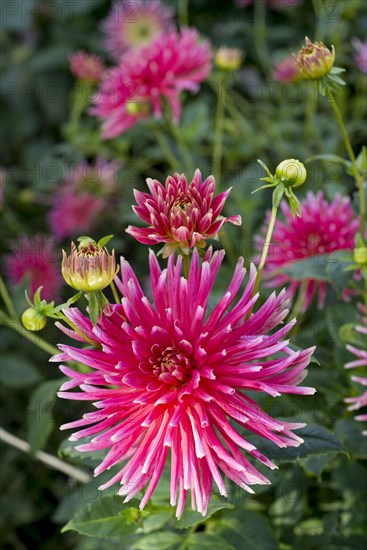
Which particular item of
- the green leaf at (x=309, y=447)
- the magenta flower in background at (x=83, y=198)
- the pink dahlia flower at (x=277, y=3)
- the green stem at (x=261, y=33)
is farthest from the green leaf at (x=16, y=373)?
the pink dahlia flower at (x=277, y=3)

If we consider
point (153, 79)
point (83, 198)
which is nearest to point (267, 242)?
point (153, 79)

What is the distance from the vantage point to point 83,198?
1.79m

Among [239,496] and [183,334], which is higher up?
[183,334]

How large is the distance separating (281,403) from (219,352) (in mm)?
335

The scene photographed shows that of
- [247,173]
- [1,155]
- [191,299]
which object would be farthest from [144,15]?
[191,299]

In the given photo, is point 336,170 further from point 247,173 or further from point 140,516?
point 140,516

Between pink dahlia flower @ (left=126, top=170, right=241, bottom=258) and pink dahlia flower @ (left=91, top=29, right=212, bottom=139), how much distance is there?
1.87ft

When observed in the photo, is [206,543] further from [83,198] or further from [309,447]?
[83,198]

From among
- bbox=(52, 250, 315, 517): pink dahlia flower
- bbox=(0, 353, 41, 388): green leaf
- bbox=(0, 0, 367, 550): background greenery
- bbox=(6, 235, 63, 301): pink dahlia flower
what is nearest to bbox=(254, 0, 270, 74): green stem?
bbox=(0, 0, 367, 550): background greenery

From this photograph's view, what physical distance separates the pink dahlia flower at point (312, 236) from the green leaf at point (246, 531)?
291 mm

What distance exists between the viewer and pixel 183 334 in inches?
27.9

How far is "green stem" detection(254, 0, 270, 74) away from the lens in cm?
175

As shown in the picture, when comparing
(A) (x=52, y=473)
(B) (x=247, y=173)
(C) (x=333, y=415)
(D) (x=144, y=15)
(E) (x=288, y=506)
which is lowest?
(A) (x=52, y=473)

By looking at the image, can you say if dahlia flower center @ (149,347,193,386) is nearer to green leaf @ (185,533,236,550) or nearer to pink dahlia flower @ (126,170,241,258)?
pink dahlia flower @ (126,170,241,258)
